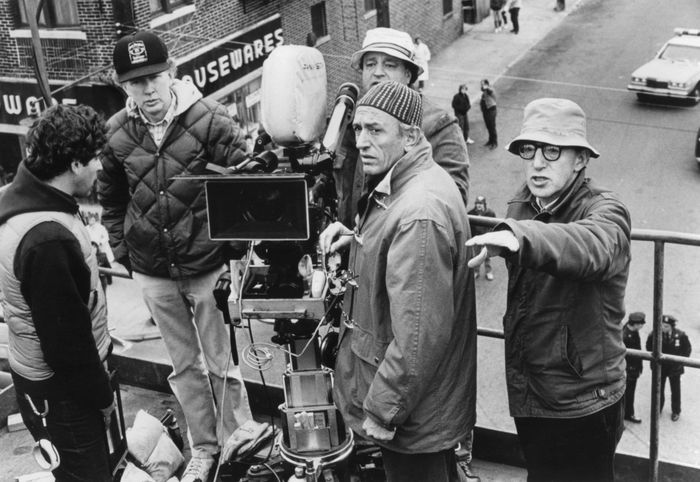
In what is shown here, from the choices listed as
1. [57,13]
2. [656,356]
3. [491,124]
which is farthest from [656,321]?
[491,124]

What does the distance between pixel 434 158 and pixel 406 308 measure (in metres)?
1.35

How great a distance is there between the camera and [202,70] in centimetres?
1694

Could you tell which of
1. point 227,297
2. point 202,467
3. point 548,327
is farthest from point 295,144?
point 202,467

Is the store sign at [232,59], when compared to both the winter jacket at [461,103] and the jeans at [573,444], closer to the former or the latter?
the winter jacket at [461,103]

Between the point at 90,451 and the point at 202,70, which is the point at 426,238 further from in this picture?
the point at 202,70

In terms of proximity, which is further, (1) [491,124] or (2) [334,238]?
(1) [491,124]

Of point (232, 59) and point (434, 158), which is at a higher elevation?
point (434, 158)

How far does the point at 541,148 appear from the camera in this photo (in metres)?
3.37

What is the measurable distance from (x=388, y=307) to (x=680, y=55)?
74.6 feet

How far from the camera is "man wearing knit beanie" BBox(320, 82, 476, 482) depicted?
323cm

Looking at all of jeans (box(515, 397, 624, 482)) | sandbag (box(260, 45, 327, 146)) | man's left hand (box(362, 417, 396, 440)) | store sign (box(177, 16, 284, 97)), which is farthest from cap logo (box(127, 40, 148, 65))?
store sign (box(177, 16, 284, 97))

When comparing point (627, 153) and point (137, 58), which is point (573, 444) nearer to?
point (137, 58)

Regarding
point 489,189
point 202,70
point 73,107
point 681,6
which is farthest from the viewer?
point 681,6

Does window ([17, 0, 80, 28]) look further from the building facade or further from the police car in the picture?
the police car
